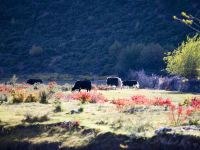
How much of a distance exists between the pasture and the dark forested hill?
40.9m

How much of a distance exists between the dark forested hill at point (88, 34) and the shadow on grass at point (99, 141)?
43792mm

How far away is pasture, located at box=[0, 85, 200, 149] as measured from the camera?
16734 mm

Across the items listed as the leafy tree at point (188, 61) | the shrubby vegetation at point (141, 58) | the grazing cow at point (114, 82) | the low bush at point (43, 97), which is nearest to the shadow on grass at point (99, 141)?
the low bush at point (43, 97)

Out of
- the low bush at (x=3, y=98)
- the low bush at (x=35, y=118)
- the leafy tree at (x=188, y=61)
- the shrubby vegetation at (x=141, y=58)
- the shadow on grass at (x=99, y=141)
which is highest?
the shrubby vegetation at (x=141, y=58)

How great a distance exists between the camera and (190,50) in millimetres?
43844

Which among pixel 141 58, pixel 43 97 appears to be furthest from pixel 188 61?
pixel 141 58

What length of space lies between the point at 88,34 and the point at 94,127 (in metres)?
59.0

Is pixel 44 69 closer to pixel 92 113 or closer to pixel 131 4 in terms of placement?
pixel 131 4

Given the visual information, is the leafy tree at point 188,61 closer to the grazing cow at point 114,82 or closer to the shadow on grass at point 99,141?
the grazing cow at point 114,82

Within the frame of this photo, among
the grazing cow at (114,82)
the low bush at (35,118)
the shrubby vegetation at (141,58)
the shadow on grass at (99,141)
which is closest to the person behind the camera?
the shadow on grass at (99,141)

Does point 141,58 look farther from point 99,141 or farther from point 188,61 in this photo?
point 99,141

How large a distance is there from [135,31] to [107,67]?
10.6m

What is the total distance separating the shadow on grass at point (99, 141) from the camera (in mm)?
16141

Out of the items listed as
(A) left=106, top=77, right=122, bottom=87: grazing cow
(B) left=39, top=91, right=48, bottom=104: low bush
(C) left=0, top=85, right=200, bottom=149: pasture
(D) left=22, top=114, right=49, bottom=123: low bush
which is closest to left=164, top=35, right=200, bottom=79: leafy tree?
(A) left=106, top=77, right=122, bottom=87: grazing cow
